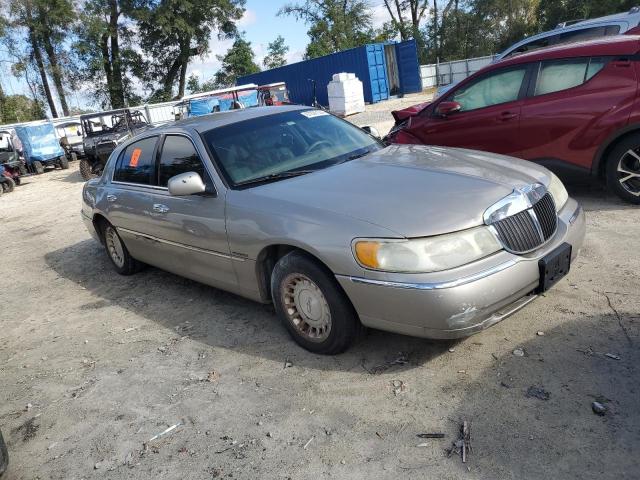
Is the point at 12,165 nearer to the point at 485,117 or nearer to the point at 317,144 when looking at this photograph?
the point at 485,117

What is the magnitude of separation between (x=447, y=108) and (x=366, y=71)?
2306 cm

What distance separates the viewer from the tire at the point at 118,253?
5.82 m

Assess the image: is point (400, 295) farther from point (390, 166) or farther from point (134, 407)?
point (134, 407)

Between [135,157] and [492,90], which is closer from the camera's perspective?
[135,157]

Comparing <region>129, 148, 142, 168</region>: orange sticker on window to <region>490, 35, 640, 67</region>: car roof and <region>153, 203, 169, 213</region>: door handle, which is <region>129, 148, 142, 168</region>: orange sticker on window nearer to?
<region>153, 203, 169, 213</region>: door handle

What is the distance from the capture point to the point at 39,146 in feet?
65.1

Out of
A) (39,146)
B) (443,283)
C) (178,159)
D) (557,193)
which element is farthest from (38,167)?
(443,283)

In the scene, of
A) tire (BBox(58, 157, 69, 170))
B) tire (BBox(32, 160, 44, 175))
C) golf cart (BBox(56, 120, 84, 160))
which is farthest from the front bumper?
golf cart (BBox(56, 120, 84, 160))

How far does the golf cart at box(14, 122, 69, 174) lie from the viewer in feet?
64.4

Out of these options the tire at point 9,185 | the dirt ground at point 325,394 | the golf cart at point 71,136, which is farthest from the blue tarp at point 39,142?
the dirt ground at point 325,394

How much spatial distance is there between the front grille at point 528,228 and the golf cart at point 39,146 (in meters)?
20.1

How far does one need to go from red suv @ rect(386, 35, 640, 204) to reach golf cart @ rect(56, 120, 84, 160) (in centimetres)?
1910

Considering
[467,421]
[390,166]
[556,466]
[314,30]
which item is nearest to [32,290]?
[390,166]

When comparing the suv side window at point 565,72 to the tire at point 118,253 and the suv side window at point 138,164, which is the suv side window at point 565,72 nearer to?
the suv side window at point 138,164
